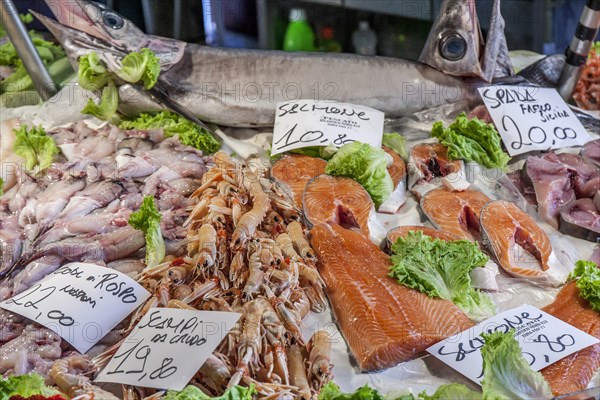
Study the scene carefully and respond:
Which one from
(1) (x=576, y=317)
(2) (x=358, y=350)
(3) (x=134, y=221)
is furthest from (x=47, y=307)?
(1) (x=576, y=317)

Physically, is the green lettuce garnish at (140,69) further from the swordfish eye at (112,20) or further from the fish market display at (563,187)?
the fish market display at (563,187)

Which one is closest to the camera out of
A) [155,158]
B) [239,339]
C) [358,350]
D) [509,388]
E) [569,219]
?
[509,388]

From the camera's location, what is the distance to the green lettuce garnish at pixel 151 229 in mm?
2316

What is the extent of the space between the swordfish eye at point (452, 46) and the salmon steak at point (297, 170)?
958 mm

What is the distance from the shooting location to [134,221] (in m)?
2.40

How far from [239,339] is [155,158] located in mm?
1388

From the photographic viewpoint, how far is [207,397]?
1607 millimetres

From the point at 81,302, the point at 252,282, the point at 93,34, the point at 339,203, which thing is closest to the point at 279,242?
the point at 252,282

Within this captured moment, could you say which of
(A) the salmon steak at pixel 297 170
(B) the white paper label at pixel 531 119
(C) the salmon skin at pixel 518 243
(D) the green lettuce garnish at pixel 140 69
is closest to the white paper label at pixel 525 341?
(C) the salmon skin at pixel 518 243

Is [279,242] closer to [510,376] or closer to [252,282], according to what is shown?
[252,282]

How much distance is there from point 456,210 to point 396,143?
599 mm

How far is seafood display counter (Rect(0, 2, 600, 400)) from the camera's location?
1847mm

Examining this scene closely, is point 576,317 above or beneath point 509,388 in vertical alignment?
beneath

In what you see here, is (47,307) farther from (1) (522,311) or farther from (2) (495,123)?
(2) (495,123)
